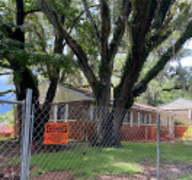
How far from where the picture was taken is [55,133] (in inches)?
126

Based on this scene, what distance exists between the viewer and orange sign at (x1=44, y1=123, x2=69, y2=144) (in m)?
3.15

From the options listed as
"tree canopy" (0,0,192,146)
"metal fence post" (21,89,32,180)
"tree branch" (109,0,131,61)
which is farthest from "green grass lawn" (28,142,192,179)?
"tree branch" (109,0,131,61)

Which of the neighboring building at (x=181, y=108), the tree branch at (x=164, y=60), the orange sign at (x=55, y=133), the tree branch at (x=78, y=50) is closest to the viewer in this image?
the orange sign at (x=55, y=133)

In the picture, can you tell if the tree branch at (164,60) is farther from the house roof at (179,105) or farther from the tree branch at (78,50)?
the house roof at (179,105)

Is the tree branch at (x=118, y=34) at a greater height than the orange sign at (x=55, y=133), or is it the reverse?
the tree branch at (x=118, y=34)

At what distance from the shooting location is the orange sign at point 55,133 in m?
3.15

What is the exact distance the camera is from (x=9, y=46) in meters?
8.80

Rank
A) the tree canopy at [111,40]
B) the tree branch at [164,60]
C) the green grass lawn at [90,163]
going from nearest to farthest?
the green grass lawn at [90,163], the tree canopy at [111,40], the tree branch at [164,60]

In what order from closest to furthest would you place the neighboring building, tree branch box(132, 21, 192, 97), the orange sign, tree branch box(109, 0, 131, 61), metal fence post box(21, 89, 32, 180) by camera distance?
1. metal fence post box(21, 89, 32, 180)
2. the orange sign
3. tree branch box(109, 0, 131, 61)
4. tree branch box(132, 21, 192, 97)
5. the neighboring building

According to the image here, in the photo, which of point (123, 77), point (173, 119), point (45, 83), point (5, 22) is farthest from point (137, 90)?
point (173, 119)

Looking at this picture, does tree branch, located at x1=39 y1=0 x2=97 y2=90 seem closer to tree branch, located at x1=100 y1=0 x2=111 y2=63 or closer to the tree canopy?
the tree canopy

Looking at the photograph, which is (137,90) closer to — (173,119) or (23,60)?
(23,60)

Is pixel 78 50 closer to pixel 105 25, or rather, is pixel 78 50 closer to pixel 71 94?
pixel 105 25

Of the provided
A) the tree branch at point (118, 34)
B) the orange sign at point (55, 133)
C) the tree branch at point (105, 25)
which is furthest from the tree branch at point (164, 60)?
the orange sign at point (55, 133)
